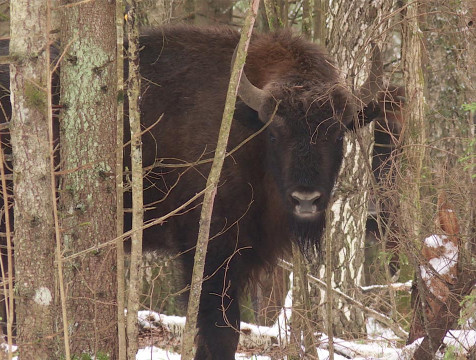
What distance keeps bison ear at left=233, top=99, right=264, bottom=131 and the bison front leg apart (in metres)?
1.35

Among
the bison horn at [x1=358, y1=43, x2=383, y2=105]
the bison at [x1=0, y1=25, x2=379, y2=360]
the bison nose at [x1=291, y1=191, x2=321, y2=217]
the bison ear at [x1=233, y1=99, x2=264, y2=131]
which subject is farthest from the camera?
the bison ear at [x1=233, y1=99, x2=264, y2=131]

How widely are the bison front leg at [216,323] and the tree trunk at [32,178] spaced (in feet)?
6.63

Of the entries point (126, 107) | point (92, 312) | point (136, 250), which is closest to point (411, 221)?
point (136, 250)

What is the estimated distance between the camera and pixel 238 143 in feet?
20.6

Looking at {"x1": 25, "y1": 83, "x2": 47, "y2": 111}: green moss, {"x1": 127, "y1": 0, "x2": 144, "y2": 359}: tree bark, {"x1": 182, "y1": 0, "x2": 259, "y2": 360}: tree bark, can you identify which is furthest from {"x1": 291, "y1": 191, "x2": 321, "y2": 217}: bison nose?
{"x1": 25, "y1": 83, "x2": 47, "y2": 111}: green moss

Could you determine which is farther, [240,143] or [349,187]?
[349,187]

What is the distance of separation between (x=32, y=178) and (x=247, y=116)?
Result: 2.37 m

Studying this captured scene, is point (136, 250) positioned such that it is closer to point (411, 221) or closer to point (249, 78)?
point (411, 221)

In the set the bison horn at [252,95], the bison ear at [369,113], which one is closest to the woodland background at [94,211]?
the bison ear at [369,113]

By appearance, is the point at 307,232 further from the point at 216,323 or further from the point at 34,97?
the point at 34,97

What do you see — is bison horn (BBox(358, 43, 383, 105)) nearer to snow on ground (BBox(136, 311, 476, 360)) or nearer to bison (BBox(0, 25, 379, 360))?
bison (BBox(0, 25, 379, 360))

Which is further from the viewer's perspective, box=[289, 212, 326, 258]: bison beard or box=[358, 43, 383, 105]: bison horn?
box=[289, 212, 326, 258]: bison beard

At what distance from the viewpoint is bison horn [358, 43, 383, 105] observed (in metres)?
5.64

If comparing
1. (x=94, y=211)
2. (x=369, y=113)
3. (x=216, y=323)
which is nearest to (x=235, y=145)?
(x=369, y=113)
